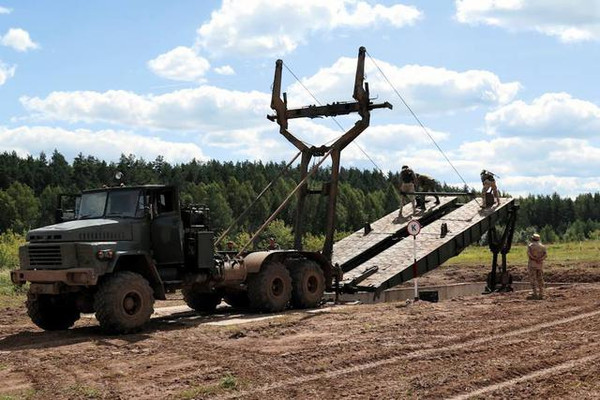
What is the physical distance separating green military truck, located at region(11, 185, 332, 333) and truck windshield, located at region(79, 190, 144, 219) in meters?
0.02

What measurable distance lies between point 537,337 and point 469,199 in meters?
9.71

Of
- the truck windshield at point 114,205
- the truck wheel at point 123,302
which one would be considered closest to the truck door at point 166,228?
the truck windshield at point 114,205

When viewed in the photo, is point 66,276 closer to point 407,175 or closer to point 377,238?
point 377,238

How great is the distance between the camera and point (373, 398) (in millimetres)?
8133

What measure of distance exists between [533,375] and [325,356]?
2.71m

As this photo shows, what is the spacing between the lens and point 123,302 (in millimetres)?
12758

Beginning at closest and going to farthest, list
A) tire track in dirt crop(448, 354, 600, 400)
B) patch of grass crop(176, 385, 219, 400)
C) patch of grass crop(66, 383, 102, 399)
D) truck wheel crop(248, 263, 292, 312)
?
tire track in dirt crop(448, 354, 600, 400) < patch of grass crop(176, 385, 219, 400) < patch of grass crop(66, 383, 102, 399) < truck wheel crop(248, 263, 292, 312)

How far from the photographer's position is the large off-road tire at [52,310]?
13672 millimetres

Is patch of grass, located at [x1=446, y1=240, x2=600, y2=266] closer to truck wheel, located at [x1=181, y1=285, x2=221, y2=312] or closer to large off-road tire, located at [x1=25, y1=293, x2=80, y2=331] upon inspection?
truck wheel, located at [x1=181, y1=285, x2=221, y2=312]

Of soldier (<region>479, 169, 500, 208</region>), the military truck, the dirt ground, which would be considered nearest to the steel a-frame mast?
the military truck

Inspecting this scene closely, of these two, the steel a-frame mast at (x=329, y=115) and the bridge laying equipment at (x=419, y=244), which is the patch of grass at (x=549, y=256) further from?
the steel a-frame mast at (x=329, y=115)

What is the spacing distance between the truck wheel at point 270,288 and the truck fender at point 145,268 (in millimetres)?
2290

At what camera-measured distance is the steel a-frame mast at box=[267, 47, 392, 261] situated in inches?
688

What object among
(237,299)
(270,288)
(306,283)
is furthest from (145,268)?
(306,283)
